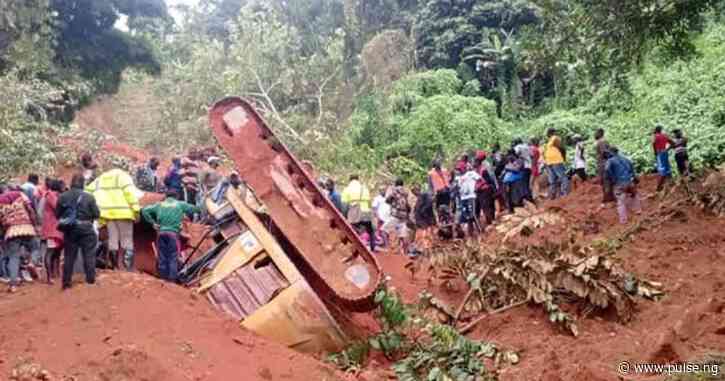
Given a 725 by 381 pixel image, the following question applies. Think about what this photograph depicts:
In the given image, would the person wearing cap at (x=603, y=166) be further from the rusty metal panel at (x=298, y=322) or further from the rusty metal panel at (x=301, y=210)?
the rusty metal panel at (x=298, y=322)

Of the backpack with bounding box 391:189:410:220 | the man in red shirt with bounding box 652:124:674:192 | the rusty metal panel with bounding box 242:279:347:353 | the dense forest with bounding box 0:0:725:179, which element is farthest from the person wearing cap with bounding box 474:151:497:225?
the rusty metal panel with bounding box 242:279:347:353

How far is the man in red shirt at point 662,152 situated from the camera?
524 inches

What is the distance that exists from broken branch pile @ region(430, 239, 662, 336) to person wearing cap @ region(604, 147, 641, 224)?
2.94m

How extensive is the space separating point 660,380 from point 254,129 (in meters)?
5.55

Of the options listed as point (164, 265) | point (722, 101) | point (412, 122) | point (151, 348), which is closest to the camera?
point (151, 348)

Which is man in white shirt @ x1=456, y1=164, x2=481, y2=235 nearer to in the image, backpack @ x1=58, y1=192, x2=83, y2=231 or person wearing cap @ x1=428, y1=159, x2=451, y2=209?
person wearing cap @ x1=428, y1=159, x2=451, y2=209

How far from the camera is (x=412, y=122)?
2391 centimetres

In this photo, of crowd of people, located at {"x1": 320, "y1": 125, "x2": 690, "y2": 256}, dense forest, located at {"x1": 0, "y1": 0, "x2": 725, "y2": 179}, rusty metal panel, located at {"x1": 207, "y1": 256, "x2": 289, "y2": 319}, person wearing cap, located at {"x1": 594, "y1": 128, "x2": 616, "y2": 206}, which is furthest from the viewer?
dense forest, located at {"x1": 0, "y1": 0, "x2": 725, "y2": 179}

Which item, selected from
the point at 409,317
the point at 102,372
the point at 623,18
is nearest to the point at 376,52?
the point at 623,18

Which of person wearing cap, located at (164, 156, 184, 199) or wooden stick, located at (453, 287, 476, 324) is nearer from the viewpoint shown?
wooden stick, located at (453, 287, 476, 324)

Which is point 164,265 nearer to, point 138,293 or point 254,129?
point 138,293

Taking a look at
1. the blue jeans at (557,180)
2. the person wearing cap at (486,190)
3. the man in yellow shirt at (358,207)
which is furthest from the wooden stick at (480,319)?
the blue jeans at (557,180)

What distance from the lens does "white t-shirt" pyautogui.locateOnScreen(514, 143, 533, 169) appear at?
44.7 ft

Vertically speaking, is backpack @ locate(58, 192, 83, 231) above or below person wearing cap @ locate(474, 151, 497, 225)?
above
